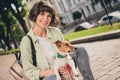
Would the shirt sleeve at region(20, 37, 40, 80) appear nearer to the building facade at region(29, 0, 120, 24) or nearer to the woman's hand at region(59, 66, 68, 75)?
the woman's hand at region(59, 66, 68, 75)

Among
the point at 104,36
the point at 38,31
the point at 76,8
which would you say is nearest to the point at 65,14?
the point at 76,8

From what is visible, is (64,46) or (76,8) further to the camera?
(76,8)

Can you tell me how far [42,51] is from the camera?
4082 mm

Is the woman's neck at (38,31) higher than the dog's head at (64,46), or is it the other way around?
the woman's neck at (38,31)

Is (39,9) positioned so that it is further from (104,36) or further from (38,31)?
(104,36)

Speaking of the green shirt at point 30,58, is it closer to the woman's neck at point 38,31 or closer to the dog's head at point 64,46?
the woman's neck at point 38,31

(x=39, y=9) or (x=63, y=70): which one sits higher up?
(x=39, y=9)

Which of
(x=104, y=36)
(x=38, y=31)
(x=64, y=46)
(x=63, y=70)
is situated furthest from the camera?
(x=104, y=36)

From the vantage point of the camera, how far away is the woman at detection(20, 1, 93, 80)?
12.8 ft

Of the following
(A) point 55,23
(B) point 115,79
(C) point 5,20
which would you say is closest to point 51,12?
(A) point 55,23

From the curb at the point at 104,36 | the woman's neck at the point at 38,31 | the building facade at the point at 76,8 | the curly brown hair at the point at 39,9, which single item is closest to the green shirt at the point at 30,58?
the woman's neck at the point at 38,31

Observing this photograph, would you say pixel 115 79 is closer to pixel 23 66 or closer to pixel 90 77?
pixel 90 77

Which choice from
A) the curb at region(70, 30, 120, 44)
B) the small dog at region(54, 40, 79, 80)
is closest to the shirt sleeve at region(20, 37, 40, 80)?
the small dog at region(54, 40, 79, 80)

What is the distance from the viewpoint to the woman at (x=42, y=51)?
12.8 ft
